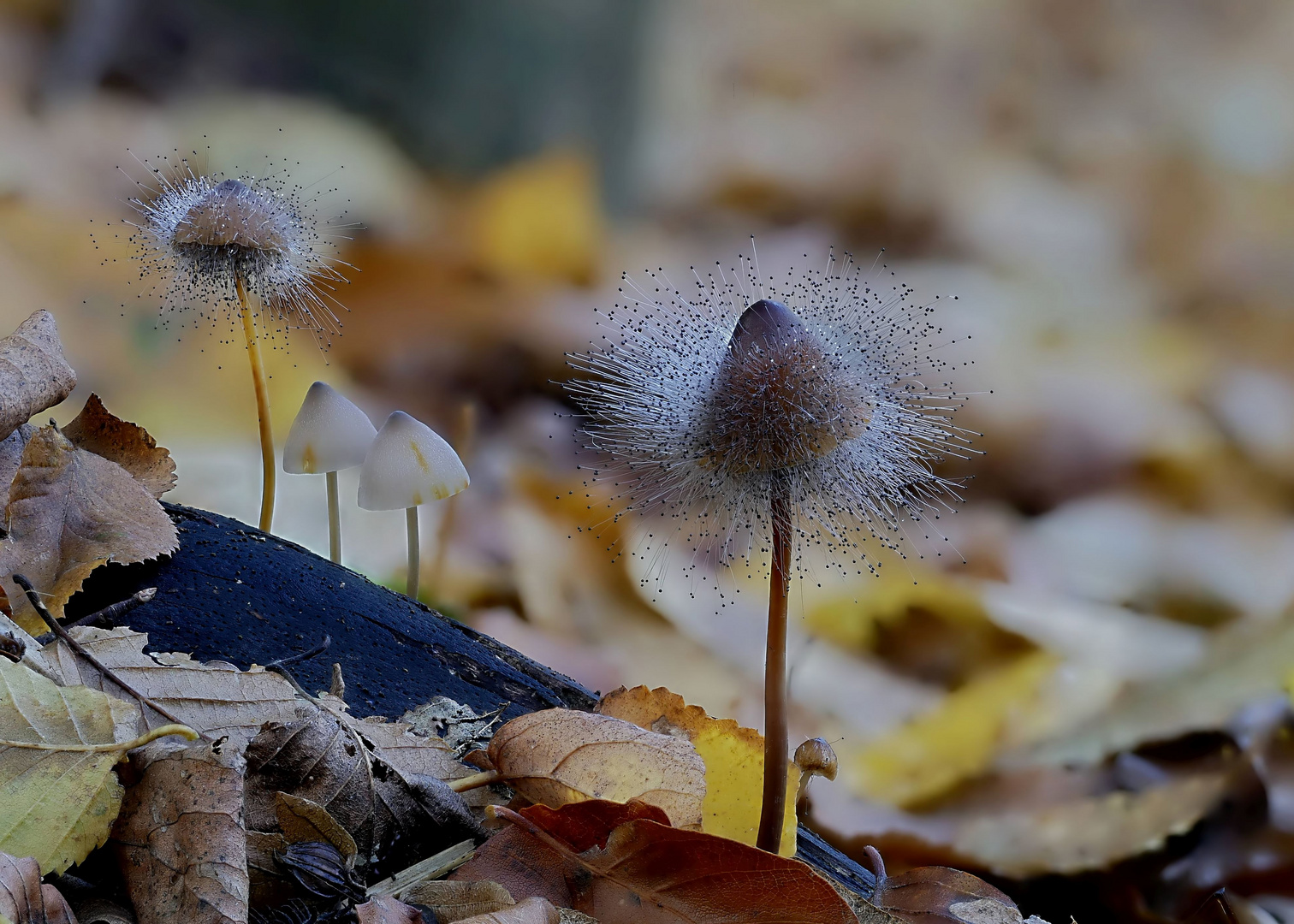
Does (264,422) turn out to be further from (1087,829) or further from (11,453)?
(1087,829)

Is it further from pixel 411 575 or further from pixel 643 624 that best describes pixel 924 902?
pixel 643 624

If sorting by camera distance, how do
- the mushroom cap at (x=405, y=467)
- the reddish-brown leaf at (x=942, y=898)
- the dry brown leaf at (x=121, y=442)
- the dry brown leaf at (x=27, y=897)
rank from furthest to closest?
the mushroom cap at (x=405, y=467) < the dry brown leaf at (x=121, y=442) < the reddish-brown leaf at (x=942, y=898) < the dry brown leaf at (x=27, y=897)

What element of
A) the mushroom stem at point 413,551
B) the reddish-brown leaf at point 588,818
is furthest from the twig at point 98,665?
the mushroom stem at point 413,551

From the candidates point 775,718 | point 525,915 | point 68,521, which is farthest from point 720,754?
point 68,521

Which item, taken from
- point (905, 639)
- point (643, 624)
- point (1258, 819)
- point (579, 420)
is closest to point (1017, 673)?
point (905, 639)

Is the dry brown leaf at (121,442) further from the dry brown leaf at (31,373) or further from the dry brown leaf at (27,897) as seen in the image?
the dry brown leaf at (27,897)

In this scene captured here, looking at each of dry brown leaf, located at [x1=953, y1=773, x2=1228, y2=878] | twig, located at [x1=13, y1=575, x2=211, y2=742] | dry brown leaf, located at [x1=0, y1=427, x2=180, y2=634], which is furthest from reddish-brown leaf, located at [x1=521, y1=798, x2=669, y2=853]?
dry brown leaf, located at [x1=953, y1=773, x2=1228, y2=878]
